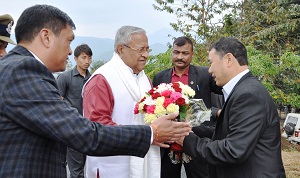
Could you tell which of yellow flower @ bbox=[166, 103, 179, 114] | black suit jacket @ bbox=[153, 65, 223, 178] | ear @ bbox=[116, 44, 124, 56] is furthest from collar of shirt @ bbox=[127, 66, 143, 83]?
black suit jacket @ bbox=[153, 65, 223, 178]

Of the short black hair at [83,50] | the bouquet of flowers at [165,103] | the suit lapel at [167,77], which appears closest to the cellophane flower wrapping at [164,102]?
the bouquet of flowers at [165,103]

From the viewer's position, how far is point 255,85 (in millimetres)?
2537

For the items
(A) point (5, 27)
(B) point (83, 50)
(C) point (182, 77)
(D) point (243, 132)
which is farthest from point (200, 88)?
(B) point (83, 50)

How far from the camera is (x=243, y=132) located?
2404 mm

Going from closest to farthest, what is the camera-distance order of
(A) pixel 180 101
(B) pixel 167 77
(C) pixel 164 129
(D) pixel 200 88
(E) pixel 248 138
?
1. (C) pixel 164 129
2. (E) pixel 248 138
3. (A) pixel 180 101
4. (D) pixel 200 88
5. (B) pixel 167 77

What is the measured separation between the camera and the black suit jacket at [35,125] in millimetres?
1666

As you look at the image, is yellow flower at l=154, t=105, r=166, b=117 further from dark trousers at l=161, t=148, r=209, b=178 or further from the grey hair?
dark trousers at l=161, t=148, r=209, b=178

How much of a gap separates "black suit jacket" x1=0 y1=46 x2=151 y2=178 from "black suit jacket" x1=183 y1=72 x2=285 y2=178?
0.91m

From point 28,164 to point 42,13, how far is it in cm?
81

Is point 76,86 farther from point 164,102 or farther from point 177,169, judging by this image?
point 164,102

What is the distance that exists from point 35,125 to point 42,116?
0.20 ft

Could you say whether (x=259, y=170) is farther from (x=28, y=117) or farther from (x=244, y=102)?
(x=28, y=117)

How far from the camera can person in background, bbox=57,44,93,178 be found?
5885mm

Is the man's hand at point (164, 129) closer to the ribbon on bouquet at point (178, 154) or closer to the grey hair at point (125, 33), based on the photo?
the ribbon on bouquet at point (178, 154)
